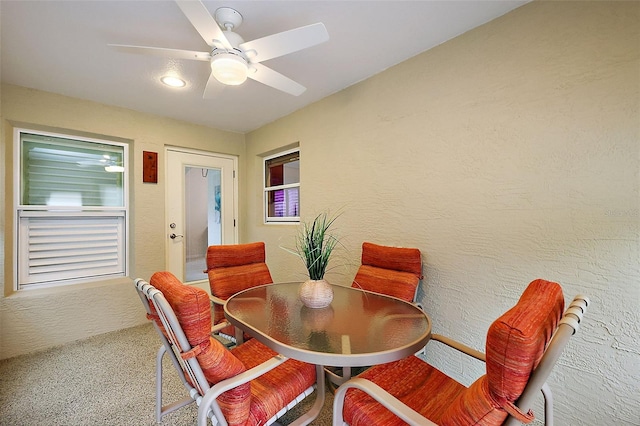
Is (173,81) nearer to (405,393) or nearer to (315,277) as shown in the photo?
(315,277)

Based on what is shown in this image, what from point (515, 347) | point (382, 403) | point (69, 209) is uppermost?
point (69, 209)

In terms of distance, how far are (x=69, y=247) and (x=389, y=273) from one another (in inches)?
128

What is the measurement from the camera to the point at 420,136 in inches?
79.1

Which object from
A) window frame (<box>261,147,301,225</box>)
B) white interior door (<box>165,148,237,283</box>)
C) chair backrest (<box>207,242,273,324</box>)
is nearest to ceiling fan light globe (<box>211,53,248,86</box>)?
chair backrest (<box>207,242,273,324</box>)

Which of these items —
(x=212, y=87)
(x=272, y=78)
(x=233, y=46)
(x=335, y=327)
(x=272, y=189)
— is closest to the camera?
(x=335, y=327)

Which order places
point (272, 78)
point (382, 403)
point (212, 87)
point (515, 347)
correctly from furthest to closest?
A: point (212, 87), point (272, 78), point (382, 403), point (515, 347)

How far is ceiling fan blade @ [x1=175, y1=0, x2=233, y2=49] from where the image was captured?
114cm

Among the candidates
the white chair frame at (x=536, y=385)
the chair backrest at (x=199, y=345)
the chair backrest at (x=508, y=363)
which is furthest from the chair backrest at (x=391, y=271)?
the chair backrest at (x=199, y=345)

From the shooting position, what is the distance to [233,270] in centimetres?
228

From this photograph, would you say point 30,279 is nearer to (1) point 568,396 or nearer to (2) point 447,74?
(2) point 447,74

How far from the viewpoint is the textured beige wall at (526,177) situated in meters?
1.27

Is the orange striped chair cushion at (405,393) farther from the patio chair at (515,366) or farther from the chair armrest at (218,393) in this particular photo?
the chair armrest at (218,393)

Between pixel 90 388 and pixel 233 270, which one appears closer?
pixel 90 388

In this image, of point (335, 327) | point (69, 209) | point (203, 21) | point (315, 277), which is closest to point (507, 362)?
point (335, 327)
